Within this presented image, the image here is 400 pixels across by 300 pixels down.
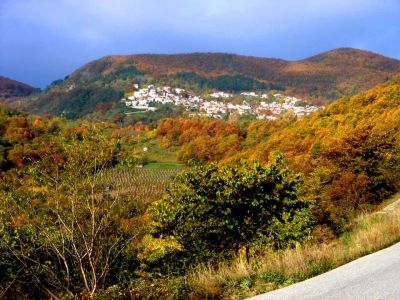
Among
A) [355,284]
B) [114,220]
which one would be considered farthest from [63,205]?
[355,284]

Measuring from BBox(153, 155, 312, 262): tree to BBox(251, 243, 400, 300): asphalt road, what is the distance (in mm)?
7014

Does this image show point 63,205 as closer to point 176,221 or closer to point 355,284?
point 176,221

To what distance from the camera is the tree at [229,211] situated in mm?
14023

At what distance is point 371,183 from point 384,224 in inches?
740

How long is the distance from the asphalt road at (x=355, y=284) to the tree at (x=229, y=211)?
23.0 ft

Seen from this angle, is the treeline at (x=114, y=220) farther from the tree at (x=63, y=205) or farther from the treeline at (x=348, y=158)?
the treeline at (x=348, y=158)

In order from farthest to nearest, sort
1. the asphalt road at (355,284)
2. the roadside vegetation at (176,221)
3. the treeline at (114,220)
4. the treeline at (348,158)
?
the treeline at (348,158) → the treeline at (114,220) → the roadside vegetation at (176,221) → the asphalt road at (355,284)

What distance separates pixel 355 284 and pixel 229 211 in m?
8.70

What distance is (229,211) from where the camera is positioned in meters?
13.9

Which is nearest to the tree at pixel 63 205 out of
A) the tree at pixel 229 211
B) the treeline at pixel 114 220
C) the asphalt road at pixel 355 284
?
the treeline at pixel 114 220

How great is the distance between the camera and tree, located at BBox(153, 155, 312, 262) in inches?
552

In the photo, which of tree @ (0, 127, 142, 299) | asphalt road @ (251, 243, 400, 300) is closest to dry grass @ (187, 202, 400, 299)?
asphalt road @ (251, 243, 400, 300)

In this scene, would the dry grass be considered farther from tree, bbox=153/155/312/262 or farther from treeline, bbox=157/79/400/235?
treeline, bbox=157/79/400/235

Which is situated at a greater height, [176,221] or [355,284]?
[355,284]
